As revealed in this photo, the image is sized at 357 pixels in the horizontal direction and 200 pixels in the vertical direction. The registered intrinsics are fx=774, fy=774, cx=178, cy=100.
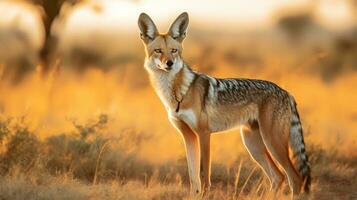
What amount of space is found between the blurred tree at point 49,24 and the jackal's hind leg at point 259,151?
8.74 metres

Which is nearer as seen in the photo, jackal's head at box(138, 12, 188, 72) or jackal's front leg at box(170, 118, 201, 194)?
jackal's head at box(138, 12, 188, 72)

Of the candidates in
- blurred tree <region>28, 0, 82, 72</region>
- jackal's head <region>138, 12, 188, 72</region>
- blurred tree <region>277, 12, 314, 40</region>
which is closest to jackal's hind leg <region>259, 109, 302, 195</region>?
jackal's head <region>138, 12, 188, 72</region>

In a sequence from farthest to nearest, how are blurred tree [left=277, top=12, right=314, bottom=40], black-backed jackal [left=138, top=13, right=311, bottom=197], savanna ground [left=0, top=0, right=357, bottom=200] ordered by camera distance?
blurred tree [left=277, top=12, right=314, bottom=40] → savanna ground [left=0, top=0, right=357, bottom=200] → black-backed jackal [left=138, top=13, right=311, bottom=197]

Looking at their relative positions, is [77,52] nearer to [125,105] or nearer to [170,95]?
[125,105]

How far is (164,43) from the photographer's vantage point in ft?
24.8

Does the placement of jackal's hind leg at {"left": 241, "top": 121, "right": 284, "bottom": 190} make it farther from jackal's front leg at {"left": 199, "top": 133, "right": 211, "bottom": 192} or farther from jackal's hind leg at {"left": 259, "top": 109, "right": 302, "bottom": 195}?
jackal's front leg at {"left": 199, "top": 133, "right": 211, "bottom": 192}

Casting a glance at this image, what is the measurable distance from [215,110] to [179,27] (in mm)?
912

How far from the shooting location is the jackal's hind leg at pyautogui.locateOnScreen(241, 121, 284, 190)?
26.7 feet

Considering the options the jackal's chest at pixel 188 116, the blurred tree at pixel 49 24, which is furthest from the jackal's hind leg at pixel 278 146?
the blurred tree at pixel 49 24

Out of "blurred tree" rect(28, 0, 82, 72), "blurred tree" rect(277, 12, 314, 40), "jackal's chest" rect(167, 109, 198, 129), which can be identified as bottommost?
"jackal's chest" rect(167, 109, 198, 129)

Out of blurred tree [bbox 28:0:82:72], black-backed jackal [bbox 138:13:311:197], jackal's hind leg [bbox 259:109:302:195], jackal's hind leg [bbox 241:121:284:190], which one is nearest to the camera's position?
black-backed jackal [bbox 138:13:311:197]

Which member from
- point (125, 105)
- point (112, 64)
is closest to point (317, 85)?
point (125, 105)

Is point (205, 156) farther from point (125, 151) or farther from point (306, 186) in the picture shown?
point (125, 151)

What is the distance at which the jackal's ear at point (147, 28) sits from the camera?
7746 mm
